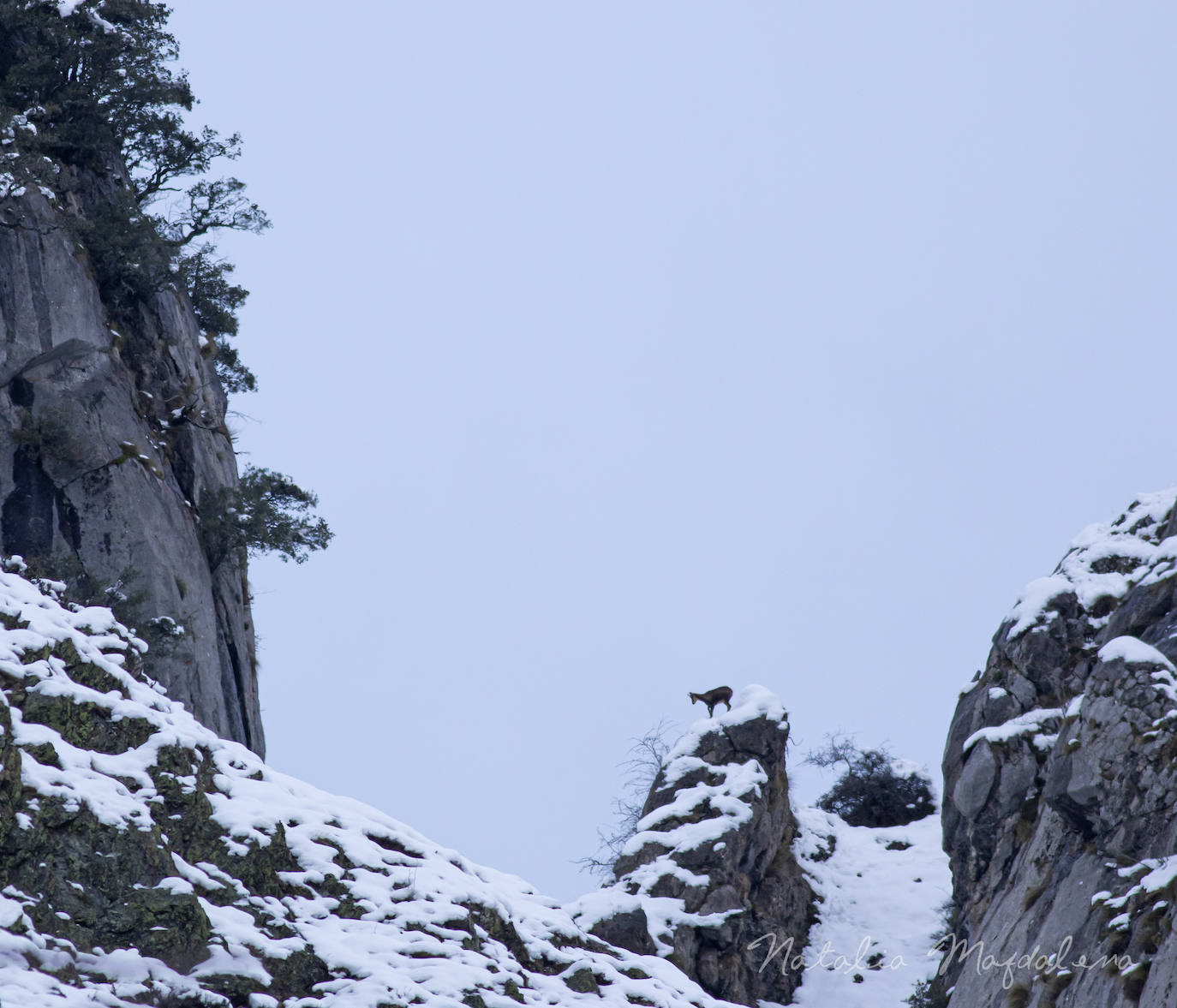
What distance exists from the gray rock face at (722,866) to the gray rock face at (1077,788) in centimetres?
488

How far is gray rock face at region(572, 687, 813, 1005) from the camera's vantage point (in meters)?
23.5

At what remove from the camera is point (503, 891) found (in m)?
13.9

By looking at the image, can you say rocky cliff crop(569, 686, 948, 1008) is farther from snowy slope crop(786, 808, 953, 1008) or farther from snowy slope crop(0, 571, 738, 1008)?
snowy slope crop(0, 571, 738, 1008)

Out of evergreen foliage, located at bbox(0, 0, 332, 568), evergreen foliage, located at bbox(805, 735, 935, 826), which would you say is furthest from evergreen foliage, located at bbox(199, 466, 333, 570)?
evergreen foliage, located at bbox(805, 735, 935, 826)

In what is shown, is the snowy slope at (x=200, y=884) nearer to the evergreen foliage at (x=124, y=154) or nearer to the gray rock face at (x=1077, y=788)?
the gray rock face at (x=1077, y=788)

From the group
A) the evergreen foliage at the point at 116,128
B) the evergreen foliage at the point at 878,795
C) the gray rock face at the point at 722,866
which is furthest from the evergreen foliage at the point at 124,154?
the evergreen foliage at the point at 878,795

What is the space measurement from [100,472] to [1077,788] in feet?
72.4

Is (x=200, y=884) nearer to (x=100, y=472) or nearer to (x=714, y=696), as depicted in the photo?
(x=100, y=472)

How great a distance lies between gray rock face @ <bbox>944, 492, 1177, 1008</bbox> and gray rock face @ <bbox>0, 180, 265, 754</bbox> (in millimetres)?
17750

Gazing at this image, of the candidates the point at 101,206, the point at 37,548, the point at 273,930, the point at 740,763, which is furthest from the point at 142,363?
the point at 273,930

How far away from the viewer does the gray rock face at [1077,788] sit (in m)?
14.1

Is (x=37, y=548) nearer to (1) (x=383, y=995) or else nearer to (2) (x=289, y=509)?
(2) (x=289, y=509)

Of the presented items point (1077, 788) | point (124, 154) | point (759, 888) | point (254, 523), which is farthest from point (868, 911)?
point (124, 154)

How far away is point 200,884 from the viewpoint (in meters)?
Result: 10.4
